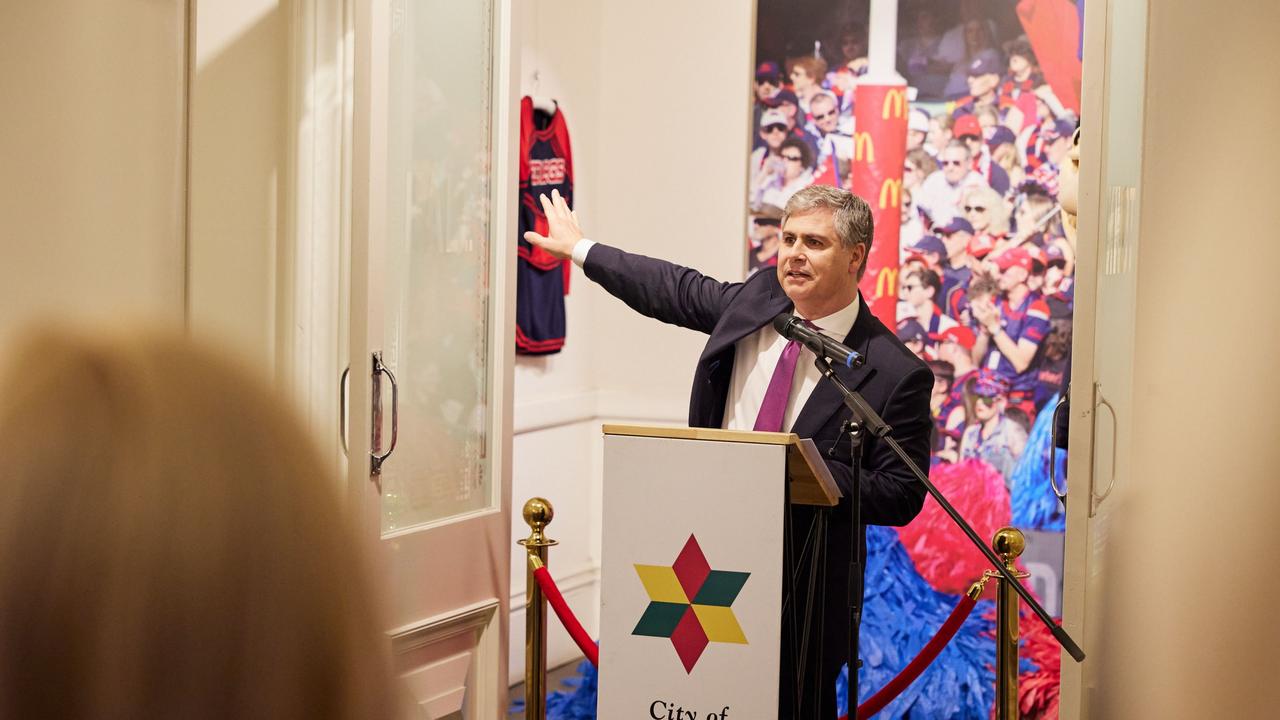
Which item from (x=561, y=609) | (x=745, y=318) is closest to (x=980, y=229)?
(x=745, y=318)

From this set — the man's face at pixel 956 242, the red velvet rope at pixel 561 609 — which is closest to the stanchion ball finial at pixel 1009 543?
the red velvet rope at pixel 561 609

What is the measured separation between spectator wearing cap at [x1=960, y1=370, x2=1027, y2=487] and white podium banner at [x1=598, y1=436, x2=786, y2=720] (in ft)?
8.28

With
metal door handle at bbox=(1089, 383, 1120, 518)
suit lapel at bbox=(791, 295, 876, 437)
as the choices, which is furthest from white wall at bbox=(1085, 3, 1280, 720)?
suit lapel at bbox=(791, 295, 876, 437)

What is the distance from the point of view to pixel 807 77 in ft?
17.5

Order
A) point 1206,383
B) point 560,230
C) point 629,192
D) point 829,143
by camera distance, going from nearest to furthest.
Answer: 1. point 1206,383
2. point 560,230
3. point 829,143
4. point 629,192

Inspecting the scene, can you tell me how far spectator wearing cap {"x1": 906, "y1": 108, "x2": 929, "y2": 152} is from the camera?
16.7 ft

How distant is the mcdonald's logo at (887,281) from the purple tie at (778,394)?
1.81m

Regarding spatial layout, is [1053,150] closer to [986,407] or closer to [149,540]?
[986,407]

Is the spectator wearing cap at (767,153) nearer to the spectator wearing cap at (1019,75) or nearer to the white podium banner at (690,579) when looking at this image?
the spectator wearing cap at (1019,75)

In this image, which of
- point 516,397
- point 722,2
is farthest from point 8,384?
point 722,2

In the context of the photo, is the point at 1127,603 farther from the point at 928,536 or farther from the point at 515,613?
the point at 515,613

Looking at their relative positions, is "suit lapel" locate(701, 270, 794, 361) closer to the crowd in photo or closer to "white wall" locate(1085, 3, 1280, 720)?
"white wall" locate(1085, 3, 1280, 720)

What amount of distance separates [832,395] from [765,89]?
2.47m

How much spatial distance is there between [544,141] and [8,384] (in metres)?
4.78
